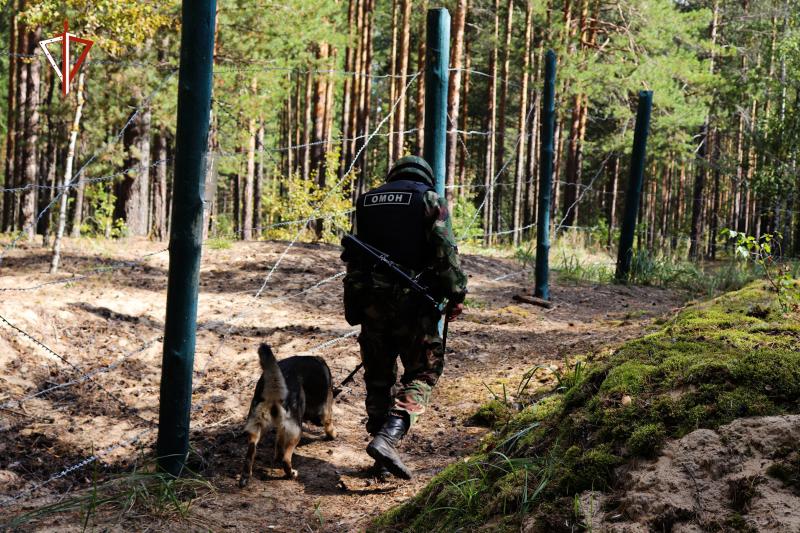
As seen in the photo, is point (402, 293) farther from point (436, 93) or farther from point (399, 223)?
point (436, 93)

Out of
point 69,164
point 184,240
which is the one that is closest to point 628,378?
point 184,240

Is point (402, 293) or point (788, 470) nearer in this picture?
point (788, 470)

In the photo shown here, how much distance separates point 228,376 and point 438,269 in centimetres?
258

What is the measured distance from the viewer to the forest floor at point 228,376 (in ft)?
12.2

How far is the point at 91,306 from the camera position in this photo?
294 inches

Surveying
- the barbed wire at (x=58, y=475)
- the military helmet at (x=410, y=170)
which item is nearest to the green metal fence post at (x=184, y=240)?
the barbed wire at (x=58, y=475)

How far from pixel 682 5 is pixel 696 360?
97.2ft

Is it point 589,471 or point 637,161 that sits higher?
point 637,161

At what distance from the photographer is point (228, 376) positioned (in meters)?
6.00

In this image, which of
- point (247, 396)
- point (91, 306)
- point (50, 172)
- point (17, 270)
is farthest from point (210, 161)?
point (50, 172)

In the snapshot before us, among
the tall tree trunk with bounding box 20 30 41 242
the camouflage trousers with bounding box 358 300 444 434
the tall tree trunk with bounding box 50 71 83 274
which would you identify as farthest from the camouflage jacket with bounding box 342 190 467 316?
the tall tree trunk with bounding box 20 30 41 242

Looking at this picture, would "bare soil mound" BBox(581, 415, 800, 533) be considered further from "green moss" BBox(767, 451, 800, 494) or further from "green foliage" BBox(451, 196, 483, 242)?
"green foliage" BBox(451, 196, 483, 242)

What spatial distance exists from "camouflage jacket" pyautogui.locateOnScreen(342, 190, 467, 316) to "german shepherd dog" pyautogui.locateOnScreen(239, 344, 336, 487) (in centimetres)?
59

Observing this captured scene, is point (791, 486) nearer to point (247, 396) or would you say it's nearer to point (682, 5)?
point (247, 396)
